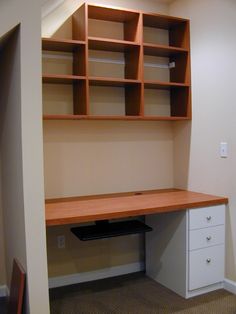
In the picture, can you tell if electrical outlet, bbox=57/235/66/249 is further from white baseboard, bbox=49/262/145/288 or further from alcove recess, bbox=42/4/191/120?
alcove recess, bbox=42/4/191/120

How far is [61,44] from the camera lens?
2709 millimetres

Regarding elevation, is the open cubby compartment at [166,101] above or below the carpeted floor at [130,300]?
above

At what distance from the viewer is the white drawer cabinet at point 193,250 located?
8.87 ft

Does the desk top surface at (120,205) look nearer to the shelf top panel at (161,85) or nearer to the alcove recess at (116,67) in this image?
the alcove recess at (116,67)

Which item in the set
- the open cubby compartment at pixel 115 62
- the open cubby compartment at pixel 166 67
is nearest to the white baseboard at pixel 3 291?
the open cubby compartment at pixel 115 62

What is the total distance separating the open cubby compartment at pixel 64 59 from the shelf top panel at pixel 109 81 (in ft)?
0.41

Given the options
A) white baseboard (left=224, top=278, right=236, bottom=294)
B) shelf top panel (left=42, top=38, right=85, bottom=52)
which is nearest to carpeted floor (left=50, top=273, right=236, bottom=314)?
white baseboard (left=224, top=278, right=236, bottom=294)

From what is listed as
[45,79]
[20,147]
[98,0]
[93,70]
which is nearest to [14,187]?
[20,147]

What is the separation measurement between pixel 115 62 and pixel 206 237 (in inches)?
71.4

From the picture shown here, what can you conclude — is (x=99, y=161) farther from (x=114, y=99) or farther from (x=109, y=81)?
(x=109, y=81)

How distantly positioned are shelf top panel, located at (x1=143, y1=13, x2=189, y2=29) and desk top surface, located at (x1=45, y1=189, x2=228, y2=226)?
64.7 inches

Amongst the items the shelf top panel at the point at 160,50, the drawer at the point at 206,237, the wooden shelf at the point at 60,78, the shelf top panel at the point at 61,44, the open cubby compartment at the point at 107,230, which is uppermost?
the shelf top panel at the point at 160,50

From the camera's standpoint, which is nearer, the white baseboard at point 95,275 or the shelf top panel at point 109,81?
the shelf top panel at point 109,81

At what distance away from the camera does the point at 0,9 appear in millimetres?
1891
